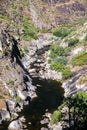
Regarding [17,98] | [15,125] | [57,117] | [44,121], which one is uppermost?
[17,98]

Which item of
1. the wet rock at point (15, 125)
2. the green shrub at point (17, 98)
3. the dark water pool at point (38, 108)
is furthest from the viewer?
the green shrub at point (17, 98)

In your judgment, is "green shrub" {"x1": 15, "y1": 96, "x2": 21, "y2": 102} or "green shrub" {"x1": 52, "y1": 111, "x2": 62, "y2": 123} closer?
"green shrub" {"x1": 52, "y1": 111, "x2": 62, "y2": 123}

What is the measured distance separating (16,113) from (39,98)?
2406 centimetres

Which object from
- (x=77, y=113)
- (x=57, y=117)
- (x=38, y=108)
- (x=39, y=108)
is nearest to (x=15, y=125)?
(x=57, y=117)

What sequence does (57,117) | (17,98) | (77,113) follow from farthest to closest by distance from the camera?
(17,98) → (57,117) → (77,113)

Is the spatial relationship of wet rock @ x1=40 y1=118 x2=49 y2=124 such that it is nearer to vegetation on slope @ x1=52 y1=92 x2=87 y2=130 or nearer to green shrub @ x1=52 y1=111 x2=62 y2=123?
green shrub @ x1=52 y1=111 x2=62 y2=123

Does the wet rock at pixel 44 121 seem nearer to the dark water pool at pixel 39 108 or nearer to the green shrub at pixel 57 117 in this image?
the dark water pool at pixel 39 108

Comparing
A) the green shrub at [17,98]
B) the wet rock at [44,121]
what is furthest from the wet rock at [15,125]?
the green shrub at [17,98]

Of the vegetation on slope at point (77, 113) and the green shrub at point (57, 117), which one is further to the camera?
the green shrub at point (57, 117)

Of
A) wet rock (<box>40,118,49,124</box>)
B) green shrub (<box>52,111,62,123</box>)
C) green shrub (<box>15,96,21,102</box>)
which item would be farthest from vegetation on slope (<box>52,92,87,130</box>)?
green shrub (<box>15,96,21,102</box>)

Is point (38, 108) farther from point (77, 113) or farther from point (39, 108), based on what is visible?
point (77, 113)

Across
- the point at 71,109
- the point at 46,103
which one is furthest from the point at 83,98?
the point at 46,103

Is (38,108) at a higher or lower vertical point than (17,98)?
lower

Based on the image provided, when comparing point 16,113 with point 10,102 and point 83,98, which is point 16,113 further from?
point 83,98
